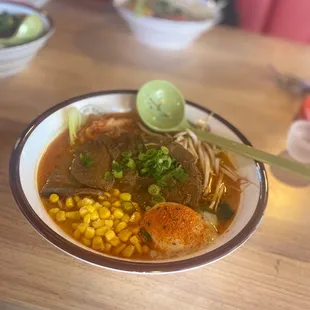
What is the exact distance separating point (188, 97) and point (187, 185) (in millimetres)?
571

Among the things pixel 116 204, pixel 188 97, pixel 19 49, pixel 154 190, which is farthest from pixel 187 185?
pixel 19 49

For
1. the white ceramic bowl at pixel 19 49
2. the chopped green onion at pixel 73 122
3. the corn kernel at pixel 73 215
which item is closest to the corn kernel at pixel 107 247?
the corn kernel at pixel 73 215

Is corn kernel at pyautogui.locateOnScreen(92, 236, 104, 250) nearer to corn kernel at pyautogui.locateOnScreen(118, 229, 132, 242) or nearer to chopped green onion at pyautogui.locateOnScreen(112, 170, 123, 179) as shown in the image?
corn kernel at pyautogui.locateOnScreen(118, 229, 132, 242)

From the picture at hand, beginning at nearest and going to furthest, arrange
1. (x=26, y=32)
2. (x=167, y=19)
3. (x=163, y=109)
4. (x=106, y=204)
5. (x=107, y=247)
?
(x=107, y=247), (x=106, y=204), (x=163, y=109), (x=26, y=32), (x=167, y=19)

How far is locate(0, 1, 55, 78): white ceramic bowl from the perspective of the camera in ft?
4.86

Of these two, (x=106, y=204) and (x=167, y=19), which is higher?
(x=167, y=19)

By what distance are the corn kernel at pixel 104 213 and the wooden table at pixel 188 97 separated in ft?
0.41

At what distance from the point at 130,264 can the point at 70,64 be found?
1.08 metres

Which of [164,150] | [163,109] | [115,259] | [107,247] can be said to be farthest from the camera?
[163,109]

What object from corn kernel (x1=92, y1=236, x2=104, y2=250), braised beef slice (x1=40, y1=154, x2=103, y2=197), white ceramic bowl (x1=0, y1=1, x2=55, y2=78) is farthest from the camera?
white ceramic bowl (x1=0, y1=1, x2=55, y2=78)

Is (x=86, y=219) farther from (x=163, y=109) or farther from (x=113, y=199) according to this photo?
(x=163, y=109)

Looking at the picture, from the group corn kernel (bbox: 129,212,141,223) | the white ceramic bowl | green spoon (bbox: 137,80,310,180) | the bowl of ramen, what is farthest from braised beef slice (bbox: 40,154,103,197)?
the bowl of ramen

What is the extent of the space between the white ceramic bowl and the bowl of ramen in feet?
1.15

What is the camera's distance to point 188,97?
1641 mm
